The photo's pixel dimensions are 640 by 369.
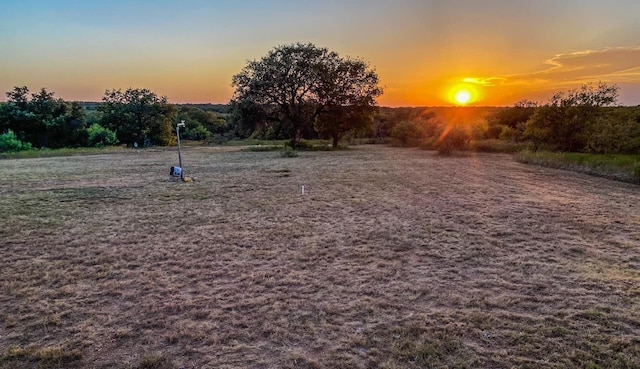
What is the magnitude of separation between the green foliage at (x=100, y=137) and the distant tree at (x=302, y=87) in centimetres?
1174

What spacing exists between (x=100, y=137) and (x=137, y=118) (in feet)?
11.4

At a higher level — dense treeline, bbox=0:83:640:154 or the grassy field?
dense treeline, bbox=0:83:640:154

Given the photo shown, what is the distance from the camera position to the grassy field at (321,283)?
2.36 meters

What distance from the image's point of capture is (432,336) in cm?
250

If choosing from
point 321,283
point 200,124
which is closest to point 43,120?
point 200,124

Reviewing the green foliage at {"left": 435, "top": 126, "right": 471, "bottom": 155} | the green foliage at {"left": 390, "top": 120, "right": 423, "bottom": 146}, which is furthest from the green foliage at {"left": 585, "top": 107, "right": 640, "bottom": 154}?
the green foliage at {"left": 390, "top": 120, "right": 423, "bottom": 146}

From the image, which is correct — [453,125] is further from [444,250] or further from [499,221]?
[444,250]

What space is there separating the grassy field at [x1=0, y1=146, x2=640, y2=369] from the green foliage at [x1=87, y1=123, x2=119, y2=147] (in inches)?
901

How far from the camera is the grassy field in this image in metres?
2.36

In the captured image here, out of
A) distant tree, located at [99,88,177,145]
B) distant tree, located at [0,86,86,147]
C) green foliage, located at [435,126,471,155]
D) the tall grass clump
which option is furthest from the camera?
distant tree, located at [99,88,177,145]

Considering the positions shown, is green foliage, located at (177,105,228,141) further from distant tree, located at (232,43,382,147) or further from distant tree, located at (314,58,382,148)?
distant tree, located at (314,58,382,148)

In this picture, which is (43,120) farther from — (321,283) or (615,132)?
(615,132)

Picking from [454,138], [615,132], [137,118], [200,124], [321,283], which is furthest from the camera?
[200,124]

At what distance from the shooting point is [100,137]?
27.4m
